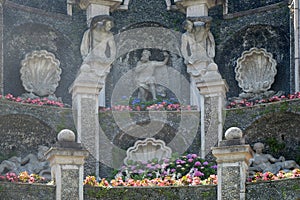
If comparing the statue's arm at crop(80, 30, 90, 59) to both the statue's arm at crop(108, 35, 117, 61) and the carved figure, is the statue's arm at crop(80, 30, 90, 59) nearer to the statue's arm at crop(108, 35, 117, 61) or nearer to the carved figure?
the statue's arm at crop(108, 35, 117, 61)

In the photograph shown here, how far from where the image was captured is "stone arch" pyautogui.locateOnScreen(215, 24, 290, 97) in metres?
42.3

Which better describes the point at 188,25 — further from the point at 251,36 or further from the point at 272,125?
the point at 272,125

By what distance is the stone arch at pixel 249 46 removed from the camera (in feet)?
139

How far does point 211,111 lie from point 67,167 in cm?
856

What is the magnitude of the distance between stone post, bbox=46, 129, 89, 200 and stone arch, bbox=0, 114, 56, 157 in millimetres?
6728

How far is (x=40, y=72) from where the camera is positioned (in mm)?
42562

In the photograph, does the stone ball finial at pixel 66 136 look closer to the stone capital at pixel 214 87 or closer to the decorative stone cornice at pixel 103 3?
the stone capital at pixel 214 87

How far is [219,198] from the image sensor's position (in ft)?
102

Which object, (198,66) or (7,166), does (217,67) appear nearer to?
(198,66)

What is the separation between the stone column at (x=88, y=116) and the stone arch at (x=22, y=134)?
3.72 ft

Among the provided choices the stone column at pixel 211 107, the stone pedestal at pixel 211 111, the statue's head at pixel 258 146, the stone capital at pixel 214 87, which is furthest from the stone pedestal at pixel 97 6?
the statue's head at pixel 258 146

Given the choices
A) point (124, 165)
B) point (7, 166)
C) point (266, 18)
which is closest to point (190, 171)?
point (124, 165)

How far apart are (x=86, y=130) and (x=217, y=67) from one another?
553 cm

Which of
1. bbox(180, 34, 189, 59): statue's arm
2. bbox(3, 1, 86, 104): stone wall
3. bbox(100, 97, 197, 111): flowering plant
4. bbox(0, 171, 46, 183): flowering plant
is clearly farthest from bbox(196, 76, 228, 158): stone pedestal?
bbox(0, 171, 46, 183): flowering plant
